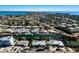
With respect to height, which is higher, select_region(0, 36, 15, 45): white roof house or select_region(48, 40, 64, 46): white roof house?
select_region(0, 36, 15, 45): white roof house

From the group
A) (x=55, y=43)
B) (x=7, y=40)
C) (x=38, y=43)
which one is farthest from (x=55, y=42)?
(x=7, y=40)

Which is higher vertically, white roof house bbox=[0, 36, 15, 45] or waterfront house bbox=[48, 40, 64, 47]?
white roof house bbox=[0, 36, 15, 45]

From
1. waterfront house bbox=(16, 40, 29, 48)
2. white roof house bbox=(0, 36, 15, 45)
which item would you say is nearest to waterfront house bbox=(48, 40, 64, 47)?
waterfront house bbox=(16, 40, 29, 48)

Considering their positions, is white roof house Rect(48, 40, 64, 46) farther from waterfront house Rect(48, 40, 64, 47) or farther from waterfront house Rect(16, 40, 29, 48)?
waterfront house Rect(16, 40, 29, 48)

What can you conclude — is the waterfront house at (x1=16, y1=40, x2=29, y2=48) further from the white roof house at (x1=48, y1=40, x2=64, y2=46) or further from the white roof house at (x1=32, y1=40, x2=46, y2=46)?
the white roof house at (x1=48, y1=40, x2=64, y2=46)

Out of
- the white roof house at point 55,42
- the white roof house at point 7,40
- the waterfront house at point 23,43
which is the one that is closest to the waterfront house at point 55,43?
the white roof house at point 55,42

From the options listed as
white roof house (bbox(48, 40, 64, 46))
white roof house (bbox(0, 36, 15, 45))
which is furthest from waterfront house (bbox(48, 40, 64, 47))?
white roof house (bbox(0, 36, 15, 45))

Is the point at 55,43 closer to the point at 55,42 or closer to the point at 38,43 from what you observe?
the point at 55,42

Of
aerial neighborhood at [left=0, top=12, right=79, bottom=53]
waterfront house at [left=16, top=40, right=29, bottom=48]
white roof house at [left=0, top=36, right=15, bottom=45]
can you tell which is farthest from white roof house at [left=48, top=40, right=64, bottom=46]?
white roof house at [left=0, top=36, right=15, bottom=45]

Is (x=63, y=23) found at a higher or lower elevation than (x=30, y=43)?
higher

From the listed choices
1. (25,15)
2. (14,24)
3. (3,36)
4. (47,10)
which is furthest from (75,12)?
(3,36)
